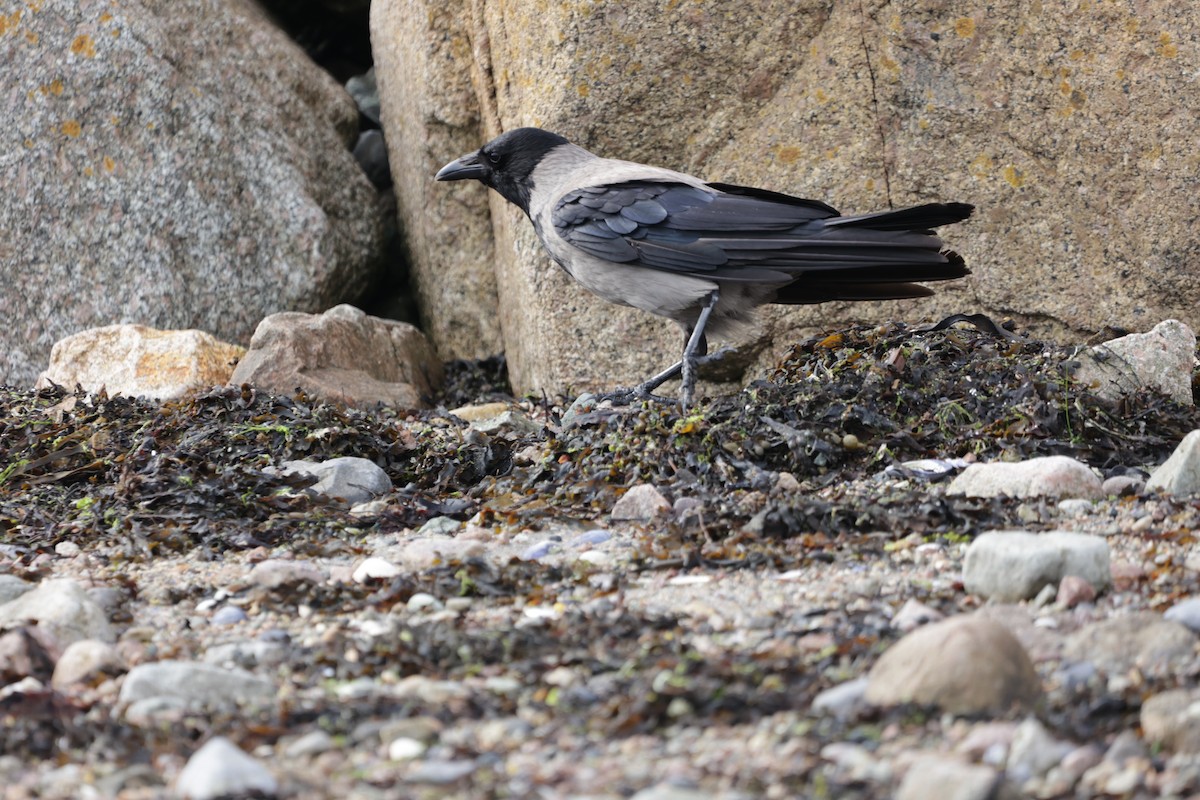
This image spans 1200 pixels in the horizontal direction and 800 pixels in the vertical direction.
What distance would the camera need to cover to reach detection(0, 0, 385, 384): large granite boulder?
762cm

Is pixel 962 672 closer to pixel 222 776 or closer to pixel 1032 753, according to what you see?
pixel 1032 753

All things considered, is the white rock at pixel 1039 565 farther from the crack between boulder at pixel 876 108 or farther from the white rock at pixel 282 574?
the crack between boulder at pixel 876 108


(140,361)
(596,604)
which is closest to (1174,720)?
(596,604)

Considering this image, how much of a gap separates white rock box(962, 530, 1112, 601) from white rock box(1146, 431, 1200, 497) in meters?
1.13

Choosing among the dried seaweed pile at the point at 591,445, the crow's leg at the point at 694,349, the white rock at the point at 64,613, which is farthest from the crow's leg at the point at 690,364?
the white rock at the point at 64,613

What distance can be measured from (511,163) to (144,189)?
2656 millimetres

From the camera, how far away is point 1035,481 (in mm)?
4129

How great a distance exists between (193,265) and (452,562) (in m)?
4.76

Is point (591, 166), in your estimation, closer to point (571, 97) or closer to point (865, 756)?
point (571, 97)

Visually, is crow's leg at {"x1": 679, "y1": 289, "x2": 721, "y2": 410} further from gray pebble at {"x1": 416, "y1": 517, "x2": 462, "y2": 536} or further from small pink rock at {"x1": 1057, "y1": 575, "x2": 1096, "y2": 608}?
small pink rock at {"x1": 1057, "y1": 575, "x2": 1096, "y2": 608}

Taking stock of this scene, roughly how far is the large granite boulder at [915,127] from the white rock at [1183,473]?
2.38 meters

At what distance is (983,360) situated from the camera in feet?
17.6

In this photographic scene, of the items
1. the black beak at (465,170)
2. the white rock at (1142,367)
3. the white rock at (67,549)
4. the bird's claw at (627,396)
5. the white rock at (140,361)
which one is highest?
the black beak at (465,170)

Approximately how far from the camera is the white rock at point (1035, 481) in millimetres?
4086
